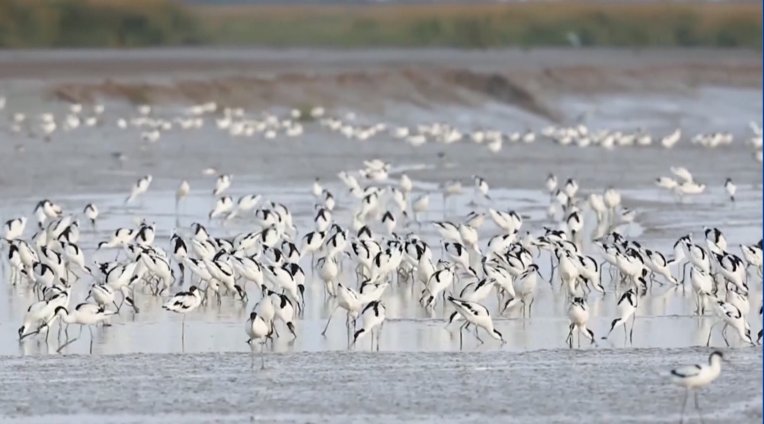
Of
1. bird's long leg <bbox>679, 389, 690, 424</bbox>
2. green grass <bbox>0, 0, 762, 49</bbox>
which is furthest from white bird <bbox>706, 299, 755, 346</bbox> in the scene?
green grass <bbox>0, 0, 762, 49</bbox>

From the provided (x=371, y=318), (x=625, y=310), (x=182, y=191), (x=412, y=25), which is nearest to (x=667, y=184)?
(x=182, y=191)

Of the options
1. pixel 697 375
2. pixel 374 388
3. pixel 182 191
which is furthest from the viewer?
pixel 182 191

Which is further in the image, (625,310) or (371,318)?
(625,310)

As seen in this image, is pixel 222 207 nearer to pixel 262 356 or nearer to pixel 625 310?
pixel 625 310

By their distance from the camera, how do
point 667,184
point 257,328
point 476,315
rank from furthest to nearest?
point 667,184, point 476,315, point 257,328

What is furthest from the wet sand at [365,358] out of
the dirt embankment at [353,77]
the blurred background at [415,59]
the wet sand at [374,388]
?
the blurred background at [415,59]

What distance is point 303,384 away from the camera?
12508mm

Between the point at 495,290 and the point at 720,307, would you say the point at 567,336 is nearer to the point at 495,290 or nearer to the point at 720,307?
the point at 720,307

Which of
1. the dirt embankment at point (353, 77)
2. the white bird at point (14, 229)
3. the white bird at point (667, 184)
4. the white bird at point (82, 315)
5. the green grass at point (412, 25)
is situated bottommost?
the white bird at point (82, 315)

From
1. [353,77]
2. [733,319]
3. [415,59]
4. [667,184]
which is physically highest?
[415,59]

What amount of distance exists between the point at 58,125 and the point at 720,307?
22.9m

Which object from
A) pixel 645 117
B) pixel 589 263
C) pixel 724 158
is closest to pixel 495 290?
pixel 589 263

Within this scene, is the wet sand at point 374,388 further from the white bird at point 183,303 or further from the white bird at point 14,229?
the white bird at point 14,229

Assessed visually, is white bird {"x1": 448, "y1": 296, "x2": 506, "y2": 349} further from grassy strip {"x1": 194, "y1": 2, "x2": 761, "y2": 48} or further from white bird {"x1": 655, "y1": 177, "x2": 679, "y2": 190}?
grassy strip {"x1": 194, "y1": 2, "x2": 761, "y2": 48}
